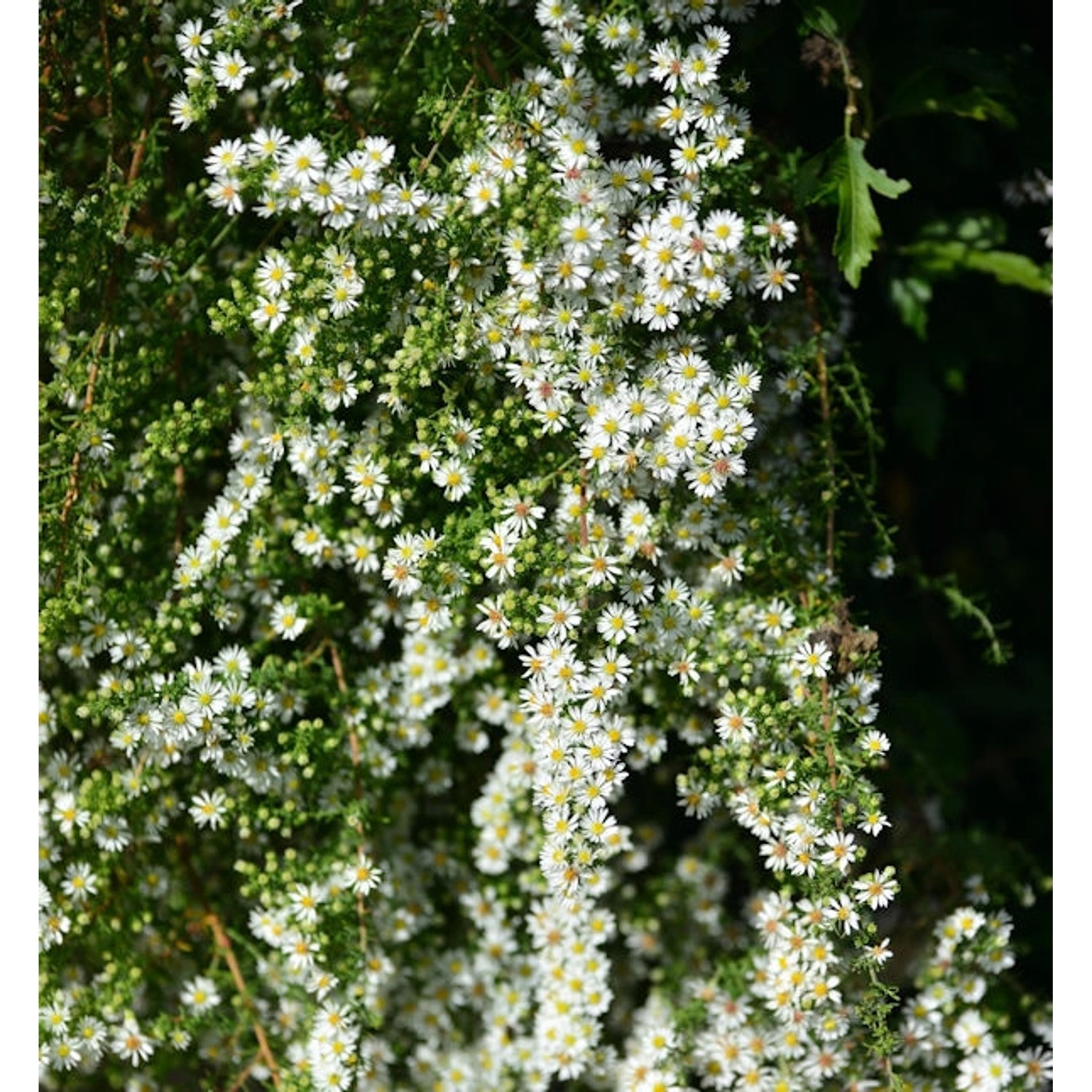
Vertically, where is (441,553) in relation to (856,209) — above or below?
below

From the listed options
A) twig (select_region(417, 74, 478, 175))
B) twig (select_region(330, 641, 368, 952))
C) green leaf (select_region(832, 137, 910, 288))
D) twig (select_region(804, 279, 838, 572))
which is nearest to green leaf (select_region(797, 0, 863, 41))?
green leaf (select_region(832, 137, 910, 288))

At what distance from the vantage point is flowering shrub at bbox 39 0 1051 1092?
Result: 171 centimetres

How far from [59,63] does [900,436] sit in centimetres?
170

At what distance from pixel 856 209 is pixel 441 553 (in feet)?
2.56

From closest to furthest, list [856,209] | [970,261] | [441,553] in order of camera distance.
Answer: [441,553] < [856,209] < [970,261]

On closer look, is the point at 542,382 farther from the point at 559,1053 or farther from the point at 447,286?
the point at 559,1053

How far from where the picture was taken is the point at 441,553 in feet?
5.69

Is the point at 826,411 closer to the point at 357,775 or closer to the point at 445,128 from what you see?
the point at 445,128

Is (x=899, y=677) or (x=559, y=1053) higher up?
(x=899, y=677)

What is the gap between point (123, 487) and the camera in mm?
1931

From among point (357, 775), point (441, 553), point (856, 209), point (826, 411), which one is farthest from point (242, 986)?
point (856, 209)

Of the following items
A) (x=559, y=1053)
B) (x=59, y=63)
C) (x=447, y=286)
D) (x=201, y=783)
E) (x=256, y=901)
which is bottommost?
(x=559, y=1053)

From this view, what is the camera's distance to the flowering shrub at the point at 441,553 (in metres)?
1.71

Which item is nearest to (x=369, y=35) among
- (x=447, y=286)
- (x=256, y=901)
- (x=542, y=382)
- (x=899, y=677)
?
(x=447, y=286)
